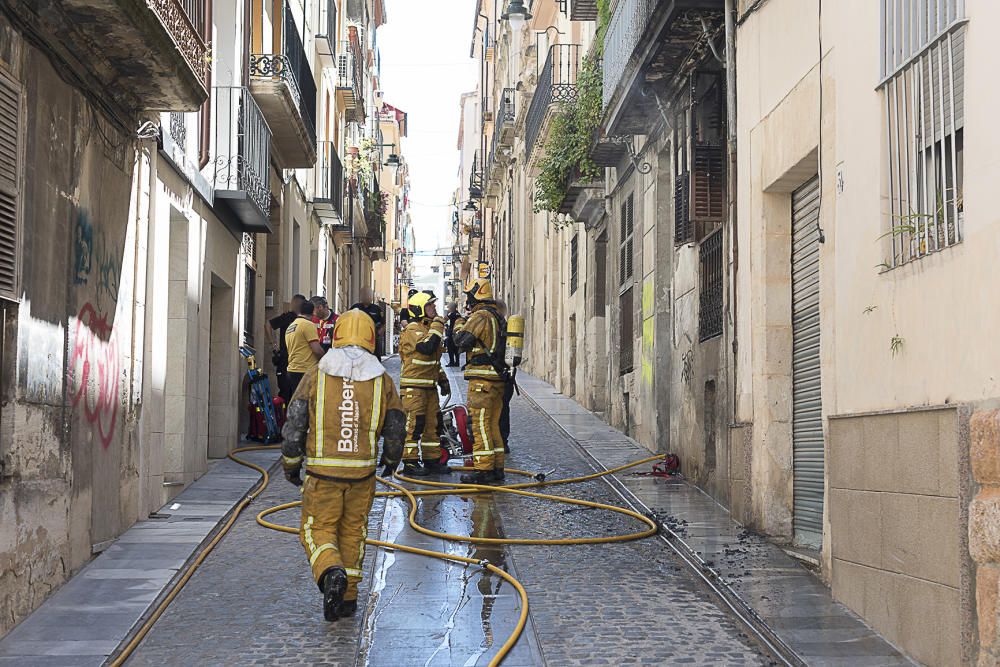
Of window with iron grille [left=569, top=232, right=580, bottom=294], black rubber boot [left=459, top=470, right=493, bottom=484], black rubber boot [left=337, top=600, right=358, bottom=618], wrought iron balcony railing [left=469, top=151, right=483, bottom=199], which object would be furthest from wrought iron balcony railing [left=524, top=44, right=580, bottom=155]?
wrought iron balcony railing [left=469, top=151, right=483, bottom=199]

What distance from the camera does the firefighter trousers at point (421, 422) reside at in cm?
1179

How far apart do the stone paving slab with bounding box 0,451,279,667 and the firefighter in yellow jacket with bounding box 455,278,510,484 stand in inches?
90.1

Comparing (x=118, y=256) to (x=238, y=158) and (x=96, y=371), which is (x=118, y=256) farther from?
(x=238, y=158)

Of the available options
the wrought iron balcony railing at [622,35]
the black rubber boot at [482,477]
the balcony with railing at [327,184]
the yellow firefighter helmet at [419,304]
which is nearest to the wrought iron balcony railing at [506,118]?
the balcony with railing at [327,184]

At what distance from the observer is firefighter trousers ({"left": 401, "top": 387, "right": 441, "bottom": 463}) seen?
11789 millimetres

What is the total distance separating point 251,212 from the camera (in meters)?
13.3

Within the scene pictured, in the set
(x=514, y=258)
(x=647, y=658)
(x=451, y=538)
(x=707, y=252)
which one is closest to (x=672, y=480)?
(x=707, y=252)

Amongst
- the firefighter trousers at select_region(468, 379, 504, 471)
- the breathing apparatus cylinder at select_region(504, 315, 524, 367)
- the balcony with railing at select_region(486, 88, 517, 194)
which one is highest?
the balcony with railing at select_region(486, 88, 517, 194)

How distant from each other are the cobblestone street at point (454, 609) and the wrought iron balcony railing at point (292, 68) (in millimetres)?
7765

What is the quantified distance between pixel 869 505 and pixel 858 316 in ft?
3.55

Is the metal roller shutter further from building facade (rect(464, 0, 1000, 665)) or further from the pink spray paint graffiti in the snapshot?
the pink spray paint graffiti

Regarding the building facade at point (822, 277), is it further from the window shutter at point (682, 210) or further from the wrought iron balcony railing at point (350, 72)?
the wrought iron balcony railing at point (350, 72)

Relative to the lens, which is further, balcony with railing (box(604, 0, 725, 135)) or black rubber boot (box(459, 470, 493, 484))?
black rubber boot (box(459, 470, 493, 484))

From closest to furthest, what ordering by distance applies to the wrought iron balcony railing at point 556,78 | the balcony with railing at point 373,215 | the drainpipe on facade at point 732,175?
the drainpipe on facade at point 732,175, the wrought iron balcony railing at point 556,78, the balcony with railing at point 373,215
